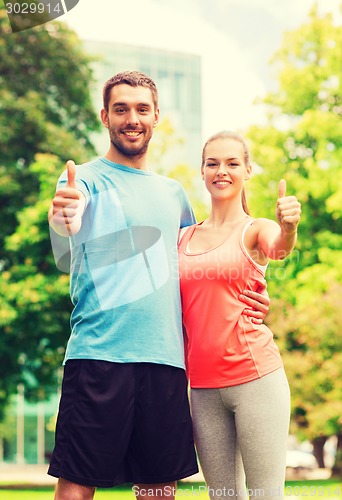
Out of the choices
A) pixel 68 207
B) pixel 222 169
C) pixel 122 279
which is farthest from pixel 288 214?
pixel 68 207

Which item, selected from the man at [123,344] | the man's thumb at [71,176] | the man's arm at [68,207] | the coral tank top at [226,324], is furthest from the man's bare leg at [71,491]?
the man's thumb at [71,176]

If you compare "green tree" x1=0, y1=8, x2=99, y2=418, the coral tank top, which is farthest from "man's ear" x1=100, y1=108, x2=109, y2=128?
"green tree" x1=0, y1=8, x2=99, y2=418

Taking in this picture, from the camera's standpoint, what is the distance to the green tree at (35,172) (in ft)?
41.7

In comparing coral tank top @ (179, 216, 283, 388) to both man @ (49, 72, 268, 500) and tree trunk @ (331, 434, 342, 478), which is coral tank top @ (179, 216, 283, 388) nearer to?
man @ (49, 72, 268, 500)

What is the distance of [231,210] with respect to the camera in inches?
129

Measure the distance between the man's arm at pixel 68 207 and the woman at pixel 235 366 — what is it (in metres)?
0.52

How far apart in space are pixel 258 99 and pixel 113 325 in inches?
546

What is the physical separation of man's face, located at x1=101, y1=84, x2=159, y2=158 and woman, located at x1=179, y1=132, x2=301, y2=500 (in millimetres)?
375

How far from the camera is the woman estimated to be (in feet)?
9.78

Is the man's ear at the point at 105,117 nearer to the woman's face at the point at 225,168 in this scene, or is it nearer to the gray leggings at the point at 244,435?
the woman's face at the point at 225,168

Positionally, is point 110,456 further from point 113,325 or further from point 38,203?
point 38,203

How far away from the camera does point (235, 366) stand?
9.95 ft

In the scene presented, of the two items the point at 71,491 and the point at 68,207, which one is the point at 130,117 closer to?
the point at 68,207

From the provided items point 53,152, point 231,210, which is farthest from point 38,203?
point 231,210
